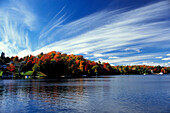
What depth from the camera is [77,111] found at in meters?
23.1

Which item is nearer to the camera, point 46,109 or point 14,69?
point 46,109

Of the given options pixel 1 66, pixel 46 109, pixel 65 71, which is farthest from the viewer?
pixel 65 71

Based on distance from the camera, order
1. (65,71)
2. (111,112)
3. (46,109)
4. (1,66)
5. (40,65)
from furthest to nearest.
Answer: (65,71) < (1,66) < (40,65) < (46,109) < (111,112)

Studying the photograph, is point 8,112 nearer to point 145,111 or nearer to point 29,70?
point 145,111

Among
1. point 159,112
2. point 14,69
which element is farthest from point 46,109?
point 14,69

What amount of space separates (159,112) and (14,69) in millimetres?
176032

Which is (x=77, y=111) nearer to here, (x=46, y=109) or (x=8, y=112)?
(x=46, y=109)

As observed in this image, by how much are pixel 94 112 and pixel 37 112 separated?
25.2 feet

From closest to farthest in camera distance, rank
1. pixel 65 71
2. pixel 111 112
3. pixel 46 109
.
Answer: pixel 111 112
pixel 46 109
pixel 65 71

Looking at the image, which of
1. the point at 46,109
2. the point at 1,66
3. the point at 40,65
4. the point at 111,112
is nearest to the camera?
the point at 111,112

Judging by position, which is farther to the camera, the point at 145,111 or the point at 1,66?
the point at 1,66

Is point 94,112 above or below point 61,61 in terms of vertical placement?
below

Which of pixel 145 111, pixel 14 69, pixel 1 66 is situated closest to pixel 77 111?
pixel 145 111

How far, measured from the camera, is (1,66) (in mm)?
184875
